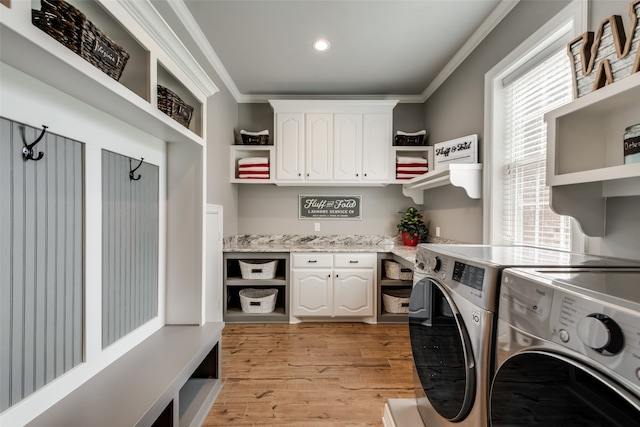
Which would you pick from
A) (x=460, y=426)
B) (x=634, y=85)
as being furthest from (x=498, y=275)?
(x=634, y=85)

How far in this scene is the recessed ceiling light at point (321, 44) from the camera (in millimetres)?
2350

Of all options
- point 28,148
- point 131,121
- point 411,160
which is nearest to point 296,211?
point 411,160

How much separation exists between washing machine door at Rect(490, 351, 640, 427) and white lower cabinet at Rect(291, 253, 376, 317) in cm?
216

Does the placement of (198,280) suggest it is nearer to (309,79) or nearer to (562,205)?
(562,205)

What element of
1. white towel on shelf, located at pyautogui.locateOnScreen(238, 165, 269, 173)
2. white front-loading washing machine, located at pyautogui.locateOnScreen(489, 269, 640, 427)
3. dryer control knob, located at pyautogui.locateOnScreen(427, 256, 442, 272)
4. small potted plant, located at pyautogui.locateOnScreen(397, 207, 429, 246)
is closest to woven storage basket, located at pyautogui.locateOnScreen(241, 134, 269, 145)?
white towel on shelf, located at pyautogui.locateOnScreen(238, 165, 269, 173)

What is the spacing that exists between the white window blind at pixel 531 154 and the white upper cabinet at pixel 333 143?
1331 millimetres

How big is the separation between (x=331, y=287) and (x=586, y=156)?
227 cm

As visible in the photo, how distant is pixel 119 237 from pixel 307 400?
139 cm

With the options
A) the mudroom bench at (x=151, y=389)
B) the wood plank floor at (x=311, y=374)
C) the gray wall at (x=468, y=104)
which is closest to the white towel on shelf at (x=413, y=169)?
the gray wall at (x=468, y=104)

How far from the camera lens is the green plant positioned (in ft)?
10.7

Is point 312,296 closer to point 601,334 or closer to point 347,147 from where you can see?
point 347,147

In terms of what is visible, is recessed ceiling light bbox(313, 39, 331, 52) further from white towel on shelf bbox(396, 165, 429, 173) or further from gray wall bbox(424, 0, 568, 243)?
white towel on shelf bbox(396, 165, 429, 173)

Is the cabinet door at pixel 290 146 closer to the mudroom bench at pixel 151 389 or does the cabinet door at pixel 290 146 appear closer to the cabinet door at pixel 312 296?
the cabinet door at pixel 312 296

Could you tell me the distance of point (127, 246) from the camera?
4.58ft
